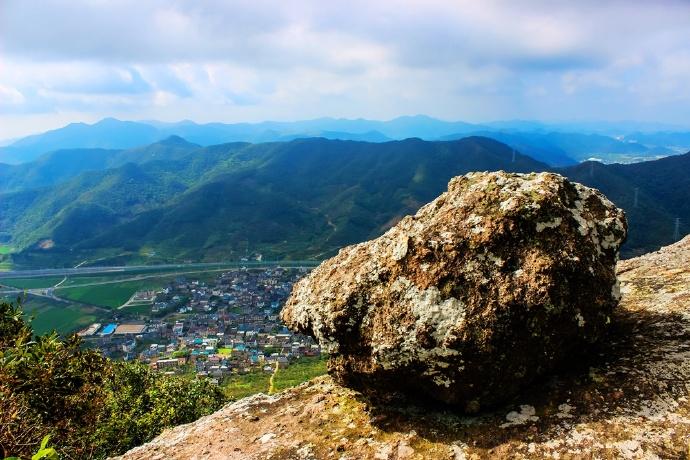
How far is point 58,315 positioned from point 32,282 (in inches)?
2252

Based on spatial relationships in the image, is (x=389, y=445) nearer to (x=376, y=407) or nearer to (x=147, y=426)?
(x=376, y=407)

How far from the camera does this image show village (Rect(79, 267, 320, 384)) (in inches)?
3878

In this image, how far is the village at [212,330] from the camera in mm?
98500

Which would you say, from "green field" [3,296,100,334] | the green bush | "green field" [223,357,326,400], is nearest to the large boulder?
the green bush

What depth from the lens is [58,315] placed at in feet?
456

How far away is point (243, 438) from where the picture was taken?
409 inches

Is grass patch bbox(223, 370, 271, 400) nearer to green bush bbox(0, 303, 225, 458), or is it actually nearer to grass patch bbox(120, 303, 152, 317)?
green bush bbox(0, 303, 225, 458)

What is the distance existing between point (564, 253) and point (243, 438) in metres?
8.14

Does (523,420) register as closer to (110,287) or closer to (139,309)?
(139,309)

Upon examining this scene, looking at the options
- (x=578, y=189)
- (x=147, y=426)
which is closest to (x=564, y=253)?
(x=578, y=189)

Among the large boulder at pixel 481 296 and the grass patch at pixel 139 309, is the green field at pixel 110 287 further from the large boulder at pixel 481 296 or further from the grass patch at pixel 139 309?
the large boulder at pixel 481 296

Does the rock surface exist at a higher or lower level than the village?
higher

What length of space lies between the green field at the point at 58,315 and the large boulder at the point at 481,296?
13834cm

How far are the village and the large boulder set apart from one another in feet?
231
